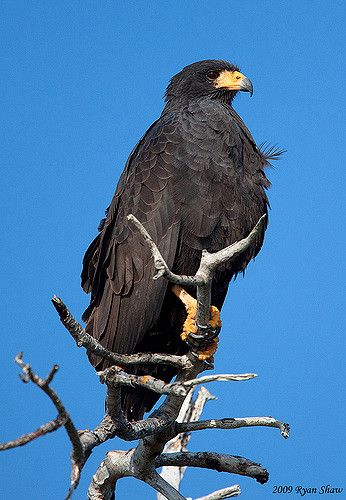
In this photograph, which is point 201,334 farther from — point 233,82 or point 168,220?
point 233,82

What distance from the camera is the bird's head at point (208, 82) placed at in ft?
22.2

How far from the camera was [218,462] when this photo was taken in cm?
568

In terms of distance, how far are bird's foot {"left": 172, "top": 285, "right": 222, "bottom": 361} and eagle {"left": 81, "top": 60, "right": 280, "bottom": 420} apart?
30cm

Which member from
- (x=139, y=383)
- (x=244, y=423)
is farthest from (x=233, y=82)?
(x=139, y=383)

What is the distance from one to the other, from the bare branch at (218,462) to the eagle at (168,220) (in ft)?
1.87

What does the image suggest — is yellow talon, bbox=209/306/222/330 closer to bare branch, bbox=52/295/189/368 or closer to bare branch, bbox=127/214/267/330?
bare branch, bbox=127/214/267/330

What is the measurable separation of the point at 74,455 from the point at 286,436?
1.84 metres

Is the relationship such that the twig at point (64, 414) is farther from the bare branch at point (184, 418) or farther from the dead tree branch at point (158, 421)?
the bare branch at point (184, 418)

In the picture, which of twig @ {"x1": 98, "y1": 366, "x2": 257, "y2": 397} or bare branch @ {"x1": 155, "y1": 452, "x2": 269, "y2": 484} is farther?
bare branch @ {"x1": 155, "y1": 452, "x2": 269, "y2": 484}

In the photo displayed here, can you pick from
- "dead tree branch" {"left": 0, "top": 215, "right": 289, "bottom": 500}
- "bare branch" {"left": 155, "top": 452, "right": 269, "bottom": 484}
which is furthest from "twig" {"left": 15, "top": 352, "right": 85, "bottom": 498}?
"bare branch" {"left": 155, "top": 452, "right": 269, "bottom": 484}

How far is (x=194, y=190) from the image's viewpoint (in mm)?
5781

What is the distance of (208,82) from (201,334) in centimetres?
254

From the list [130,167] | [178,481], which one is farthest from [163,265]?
[178,481]

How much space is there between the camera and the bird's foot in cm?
531
